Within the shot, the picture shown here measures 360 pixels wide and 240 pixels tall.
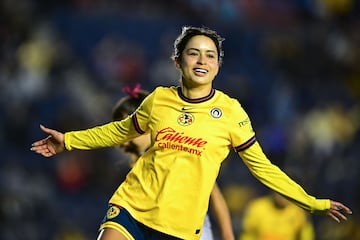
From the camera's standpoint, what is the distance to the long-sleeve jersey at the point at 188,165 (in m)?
5.33

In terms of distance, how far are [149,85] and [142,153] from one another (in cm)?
561

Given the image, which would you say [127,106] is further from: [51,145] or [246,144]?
[246,144]

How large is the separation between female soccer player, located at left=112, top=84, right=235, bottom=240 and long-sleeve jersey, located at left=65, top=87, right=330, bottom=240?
860 mm

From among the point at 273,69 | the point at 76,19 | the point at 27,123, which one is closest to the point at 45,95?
the point at 27,123

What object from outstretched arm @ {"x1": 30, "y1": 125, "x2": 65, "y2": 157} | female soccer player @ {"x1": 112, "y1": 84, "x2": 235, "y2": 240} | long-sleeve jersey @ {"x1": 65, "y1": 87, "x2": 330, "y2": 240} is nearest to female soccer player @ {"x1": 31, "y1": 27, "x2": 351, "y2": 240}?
long-sleeve jersey @ {"x1": 65, "y1": 87, "x2": 330, "y2": 240}

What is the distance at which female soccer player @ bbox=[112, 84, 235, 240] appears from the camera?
6.33 metres

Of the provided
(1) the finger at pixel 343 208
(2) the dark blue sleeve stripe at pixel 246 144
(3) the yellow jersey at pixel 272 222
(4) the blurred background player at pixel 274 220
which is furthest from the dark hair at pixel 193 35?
(3) the yellow jersey at pixel 272 222

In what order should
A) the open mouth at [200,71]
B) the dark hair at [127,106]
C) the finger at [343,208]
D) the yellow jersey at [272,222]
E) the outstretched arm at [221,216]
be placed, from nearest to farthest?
the finger at [343,208] < the open mouth at [200,71] < the outstretched arm at [221,216] < the dark hair at [127,106] < the yellow jersey at [272,222]

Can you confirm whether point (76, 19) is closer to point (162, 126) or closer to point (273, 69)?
point (273, 69)

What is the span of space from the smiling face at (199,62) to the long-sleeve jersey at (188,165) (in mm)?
93

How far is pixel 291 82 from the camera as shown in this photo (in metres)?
12.5

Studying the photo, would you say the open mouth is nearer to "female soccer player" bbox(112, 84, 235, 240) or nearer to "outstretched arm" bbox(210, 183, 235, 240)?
"female soccer player" bbox(112, 84, 235, 240)

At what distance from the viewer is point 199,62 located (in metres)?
5.46

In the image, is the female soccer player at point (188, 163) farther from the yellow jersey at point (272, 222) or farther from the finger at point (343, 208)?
the yellow jersey at point (272, 222)
